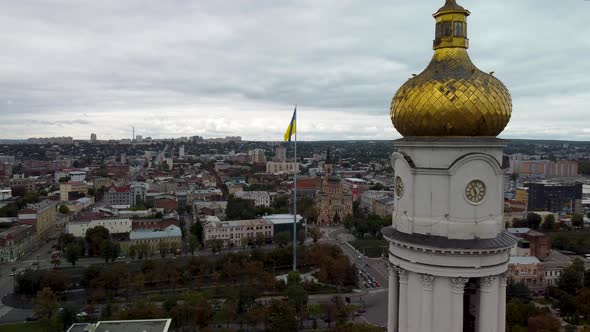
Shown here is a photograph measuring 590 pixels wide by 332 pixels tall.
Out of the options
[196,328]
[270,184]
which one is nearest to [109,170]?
[270,184]

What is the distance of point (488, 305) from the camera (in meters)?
11.2

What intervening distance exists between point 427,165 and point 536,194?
11951 centimetres

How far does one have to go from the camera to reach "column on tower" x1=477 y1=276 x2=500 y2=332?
11141mm

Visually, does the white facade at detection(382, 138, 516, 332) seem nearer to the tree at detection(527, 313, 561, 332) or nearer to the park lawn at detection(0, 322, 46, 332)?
the tree at detection(527, 313, 561, 332)

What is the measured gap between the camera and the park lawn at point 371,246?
258ft

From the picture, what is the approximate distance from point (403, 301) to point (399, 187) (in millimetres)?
2749

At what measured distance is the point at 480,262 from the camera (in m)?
11.0

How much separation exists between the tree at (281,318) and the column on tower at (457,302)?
35.3m

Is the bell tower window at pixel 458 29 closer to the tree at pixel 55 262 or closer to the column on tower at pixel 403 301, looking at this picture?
the column on tower at pixel 403 301

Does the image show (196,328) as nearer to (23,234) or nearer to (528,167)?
(23,234)

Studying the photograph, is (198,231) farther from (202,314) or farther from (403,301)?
(403,301)

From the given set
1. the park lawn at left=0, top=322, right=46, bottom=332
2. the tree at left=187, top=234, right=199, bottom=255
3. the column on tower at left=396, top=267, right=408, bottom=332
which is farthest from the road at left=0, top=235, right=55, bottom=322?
the column on tower at left=396, top=267, right=408, bottom=332

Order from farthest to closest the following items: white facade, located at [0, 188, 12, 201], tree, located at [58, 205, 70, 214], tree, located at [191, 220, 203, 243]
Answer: white facade, located at [0, 188, 12, 201] → tree, located at [58, 205, 70, 214] → tree, located at [191, 220, 203, 243]

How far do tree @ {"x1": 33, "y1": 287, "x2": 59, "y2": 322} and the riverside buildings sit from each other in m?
46.6
